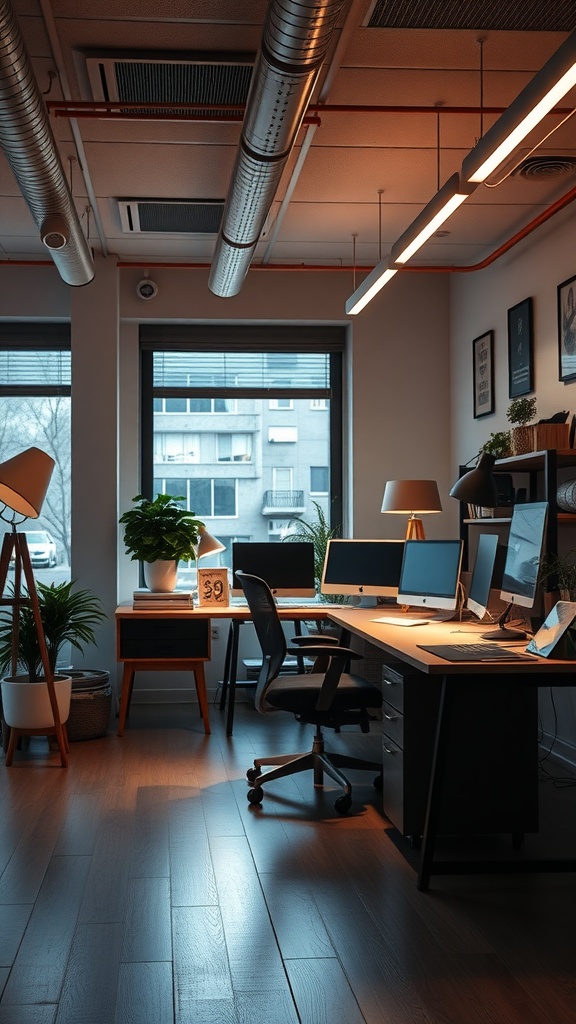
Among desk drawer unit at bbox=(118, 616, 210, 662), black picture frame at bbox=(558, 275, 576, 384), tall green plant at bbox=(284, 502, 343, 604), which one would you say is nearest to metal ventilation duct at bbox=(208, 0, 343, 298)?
black picture frame at bbox=(558, 275, 576, 384)

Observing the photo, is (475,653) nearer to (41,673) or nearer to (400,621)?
(400,621)

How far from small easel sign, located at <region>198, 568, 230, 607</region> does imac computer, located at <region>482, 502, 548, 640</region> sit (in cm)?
241

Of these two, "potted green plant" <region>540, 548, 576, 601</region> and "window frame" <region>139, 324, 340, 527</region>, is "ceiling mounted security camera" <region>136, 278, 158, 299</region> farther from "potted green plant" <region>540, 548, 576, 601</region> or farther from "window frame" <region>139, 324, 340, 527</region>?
"potted green plant" <region>540, 548, 576, 601</region>

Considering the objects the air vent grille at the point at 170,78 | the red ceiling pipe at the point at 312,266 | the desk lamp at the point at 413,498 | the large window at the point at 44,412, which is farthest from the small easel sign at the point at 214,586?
the air vent grille at the point at 170,78

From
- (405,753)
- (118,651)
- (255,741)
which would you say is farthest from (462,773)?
(118,651)

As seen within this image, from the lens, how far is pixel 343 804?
3941 mm

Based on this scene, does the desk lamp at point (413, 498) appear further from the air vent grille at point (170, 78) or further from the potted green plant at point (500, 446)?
the air vent grille at point (170, 78)

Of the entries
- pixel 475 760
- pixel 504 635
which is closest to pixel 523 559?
pixel 504 635

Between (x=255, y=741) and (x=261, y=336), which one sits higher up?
(x=261, y=336)

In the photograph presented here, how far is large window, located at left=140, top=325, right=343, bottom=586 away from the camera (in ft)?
23.0

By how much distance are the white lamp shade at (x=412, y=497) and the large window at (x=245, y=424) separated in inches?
44.4

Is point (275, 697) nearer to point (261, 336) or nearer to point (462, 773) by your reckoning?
point (462, 773)

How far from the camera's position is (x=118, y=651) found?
560cm

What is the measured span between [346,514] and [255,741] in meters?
2.18
